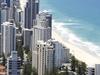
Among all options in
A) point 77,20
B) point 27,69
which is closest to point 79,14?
point 77,20

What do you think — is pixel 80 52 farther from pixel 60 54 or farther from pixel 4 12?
pixel 4 12

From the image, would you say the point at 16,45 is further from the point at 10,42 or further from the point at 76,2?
the point at 76,2

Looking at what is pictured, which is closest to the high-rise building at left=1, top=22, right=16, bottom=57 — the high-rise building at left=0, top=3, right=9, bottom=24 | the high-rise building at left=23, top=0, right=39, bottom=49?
the high-rise building at left=0, top=3, right=9, bottom=24

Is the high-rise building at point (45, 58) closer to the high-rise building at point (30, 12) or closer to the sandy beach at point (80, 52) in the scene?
the sandy beach at point (80, 52)

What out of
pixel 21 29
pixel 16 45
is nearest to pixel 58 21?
pixel 21 29

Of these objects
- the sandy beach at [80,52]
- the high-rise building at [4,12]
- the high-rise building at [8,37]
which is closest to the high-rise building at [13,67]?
the sandy beach at [80,52]

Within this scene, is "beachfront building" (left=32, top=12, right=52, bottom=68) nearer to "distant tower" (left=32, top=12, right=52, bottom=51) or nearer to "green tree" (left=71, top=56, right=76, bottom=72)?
"distant tower" (left=32, top=12, right=52, bottom=51)
